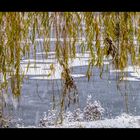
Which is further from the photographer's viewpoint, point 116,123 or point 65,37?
point 116,123

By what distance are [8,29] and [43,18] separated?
15 cm

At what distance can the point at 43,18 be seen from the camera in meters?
1.77

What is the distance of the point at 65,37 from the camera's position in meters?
1.77

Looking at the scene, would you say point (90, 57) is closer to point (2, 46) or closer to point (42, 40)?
point (42, 40)

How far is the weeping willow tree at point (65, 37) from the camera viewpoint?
69.2 inches

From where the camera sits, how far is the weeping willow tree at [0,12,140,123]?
1759 millimetres

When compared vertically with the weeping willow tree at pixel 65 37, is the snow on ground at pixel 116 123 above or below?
below

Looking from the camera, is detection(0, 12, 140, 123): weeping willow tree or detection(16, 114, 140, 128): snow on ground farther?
detection(16, 114, 140, 128): snow on ground

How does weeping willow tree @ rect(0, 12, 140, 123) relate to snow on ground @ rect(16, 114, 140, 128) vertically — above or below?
above

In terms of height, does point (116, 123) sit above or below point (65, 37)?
below

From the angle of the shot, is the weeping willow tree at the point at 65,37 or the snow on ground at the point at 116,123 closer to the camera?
the weeping willow tree at the point at 65,37
